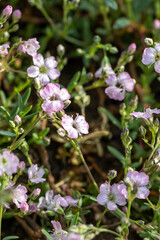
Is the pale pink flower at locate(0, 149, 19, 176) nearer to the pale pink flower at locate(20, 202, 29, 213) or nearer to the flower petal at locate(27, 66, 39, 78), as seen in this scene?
the pale pink flower at locate(20, 202, 29, 213)

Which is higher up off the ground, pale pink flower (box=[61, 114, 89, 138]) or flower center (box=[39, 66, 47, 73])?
flower center (box=[39, 66, 47, 73])

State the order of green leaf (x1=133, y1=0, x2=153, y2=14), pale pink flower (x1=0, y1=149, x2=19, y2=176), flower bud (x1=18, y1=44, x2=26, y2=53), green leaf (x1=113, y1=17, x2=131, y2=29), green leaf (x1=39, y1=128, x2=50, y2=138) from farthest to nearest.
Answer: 1. green leaf (x1=133, y1=0, x2=153, y2=14)
2. green leaf (x1=113, y1=17, x2=131, y2=29)
3. green leaf (x1=39, y1=128, x2=50, y2=138)
4. flower bud (x1=18, y1=44, x2=26, y2=53)
5. pale pink flower (x1=0, y1=149, x2=19, y2=176)

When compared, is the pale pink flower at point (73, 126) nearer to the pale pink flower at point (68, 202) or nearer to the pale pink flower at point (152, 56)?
the pale pink flower at point (68, 202)

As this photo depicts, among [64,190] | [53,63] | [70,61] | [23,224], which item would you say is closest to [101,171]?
[64,190]

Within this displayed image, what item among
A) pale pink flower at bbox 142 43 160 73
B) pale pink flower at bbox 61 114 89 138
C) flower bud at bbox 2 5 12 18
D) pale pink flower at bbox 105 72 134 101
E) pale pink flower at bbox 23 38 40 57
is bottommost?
pale pink flower at bbox 105 72 134 101

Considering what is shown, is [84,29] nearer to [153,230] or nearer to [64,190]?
[64,190]

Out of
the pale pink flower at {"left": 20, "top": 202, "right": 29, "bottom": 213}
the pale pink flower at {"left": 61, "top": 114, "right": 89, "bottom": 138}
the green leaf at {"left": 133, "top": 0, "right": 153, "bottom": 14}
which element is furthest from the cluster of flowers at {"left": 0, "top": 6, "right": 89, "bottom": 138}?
the green leaf at {"left": 133, "top": 0, "right": 153, "bottom": 14}

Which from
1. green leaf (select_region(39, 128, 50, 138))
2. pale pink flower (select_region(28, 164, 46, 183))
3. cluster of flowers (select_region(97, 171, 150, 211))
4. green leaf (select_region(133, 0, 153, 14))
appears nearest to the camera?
cluster of flowers (select_region(97, 171, 150, 211))

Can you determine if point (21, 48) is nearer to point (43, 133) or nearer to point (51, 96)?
point (51, 96)
